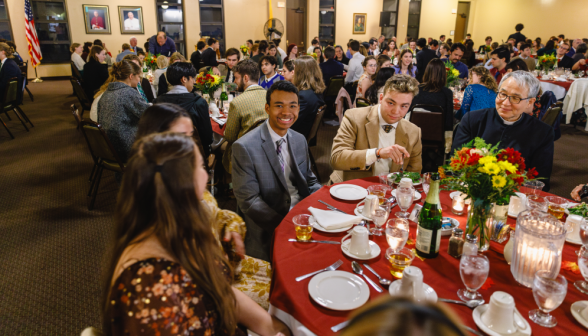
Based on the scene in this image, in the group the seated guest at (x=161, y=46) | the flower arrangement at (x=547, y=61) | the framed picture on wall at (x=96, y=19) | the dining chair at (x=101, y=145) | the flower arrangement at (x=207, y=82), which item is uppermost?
the framed picture on wall at (x=96, y=19)

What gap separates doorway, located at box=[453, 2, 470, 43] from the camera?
53.8 feet

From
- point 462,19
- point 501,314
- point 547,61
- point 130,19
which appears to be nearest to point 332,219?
point 501,314

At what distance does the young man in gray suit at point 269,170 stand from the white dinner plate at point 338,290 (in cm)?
84

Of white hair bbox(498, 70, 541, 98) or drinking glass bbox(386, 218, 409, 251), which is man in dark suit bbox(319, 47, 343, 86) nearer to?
white hair bbox(498, 70, 541, 98)

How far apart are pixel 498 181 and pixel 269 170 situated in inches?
49.6

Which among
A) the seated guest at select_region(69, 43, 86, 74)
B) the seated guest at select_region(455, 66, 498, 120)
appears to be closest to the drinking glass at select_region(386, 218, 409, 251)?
the seated guest at select_region(455, 66, 498, 120)

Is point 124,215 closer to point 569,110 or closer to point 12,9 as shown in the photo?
point 569,110

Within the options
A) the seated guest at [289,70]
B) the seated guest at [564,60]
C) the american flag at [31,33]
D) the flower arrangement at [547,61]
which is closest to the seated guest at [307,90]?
the seated guest at [289,70]

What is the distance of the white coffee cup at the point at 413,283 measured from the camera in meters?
1.09

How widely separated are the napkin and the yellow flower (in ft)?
1.92

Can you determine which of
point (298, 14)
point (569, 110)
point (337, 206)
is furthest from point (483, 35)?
point (337, 206)

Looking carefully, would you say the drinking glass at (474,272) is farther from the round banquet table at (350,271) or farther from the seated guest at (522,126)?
the seated guest at (522,126)

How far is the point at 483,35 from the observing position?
16250 mm

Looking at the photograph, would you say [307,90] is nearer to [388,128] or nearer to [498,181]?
[388,128]
